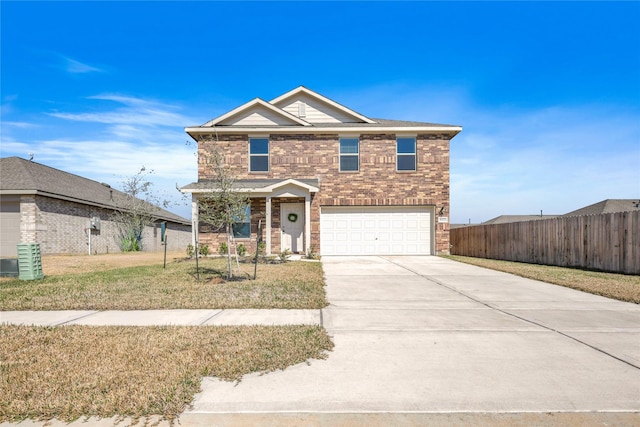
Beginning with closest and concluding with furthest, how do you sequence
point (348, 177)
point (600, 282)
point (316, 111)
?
1. point (600, 282)
2. point (348, 177)
3. point (316, 111)

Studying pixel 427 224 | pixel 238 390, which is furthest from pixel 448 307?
pixel 427 224

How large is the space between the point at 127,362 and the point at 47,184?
66.2 feet

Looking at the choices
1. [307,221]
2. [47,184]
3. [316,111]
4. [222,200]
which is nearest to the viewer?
[222,200]

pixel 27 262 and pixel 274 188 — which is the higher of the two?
pixel 274 188

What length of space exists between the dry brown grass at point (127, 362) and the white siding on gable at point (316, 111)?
1513cm

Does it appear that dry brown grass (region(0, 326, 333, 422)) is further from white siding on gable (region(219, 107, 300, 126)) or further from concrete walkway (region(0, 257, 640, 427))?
white siding on gable (region(219, 107, 300, 126))

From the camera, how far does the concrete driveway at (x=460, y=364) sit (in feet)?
9.52

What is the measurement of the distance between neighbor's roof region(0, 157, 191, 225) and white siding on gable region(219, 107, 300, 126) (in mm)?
9567

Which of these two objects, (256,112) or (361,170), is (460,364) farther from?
(256,112)

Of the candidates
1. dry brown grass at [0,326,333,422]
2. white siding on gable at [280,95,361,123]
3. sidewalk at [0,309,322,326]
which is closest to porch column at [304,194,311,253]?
white siding on gable at [280,95,361,123]

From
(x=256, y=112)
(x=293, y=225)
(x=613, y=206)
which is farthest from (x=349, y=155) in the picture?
(x=613, y=206)

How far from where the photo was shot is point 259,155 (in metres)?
17.6

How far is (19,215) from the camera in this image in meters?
17.9

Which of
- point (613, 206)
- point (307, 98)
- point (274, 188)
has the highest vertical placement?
point (307, 98)
